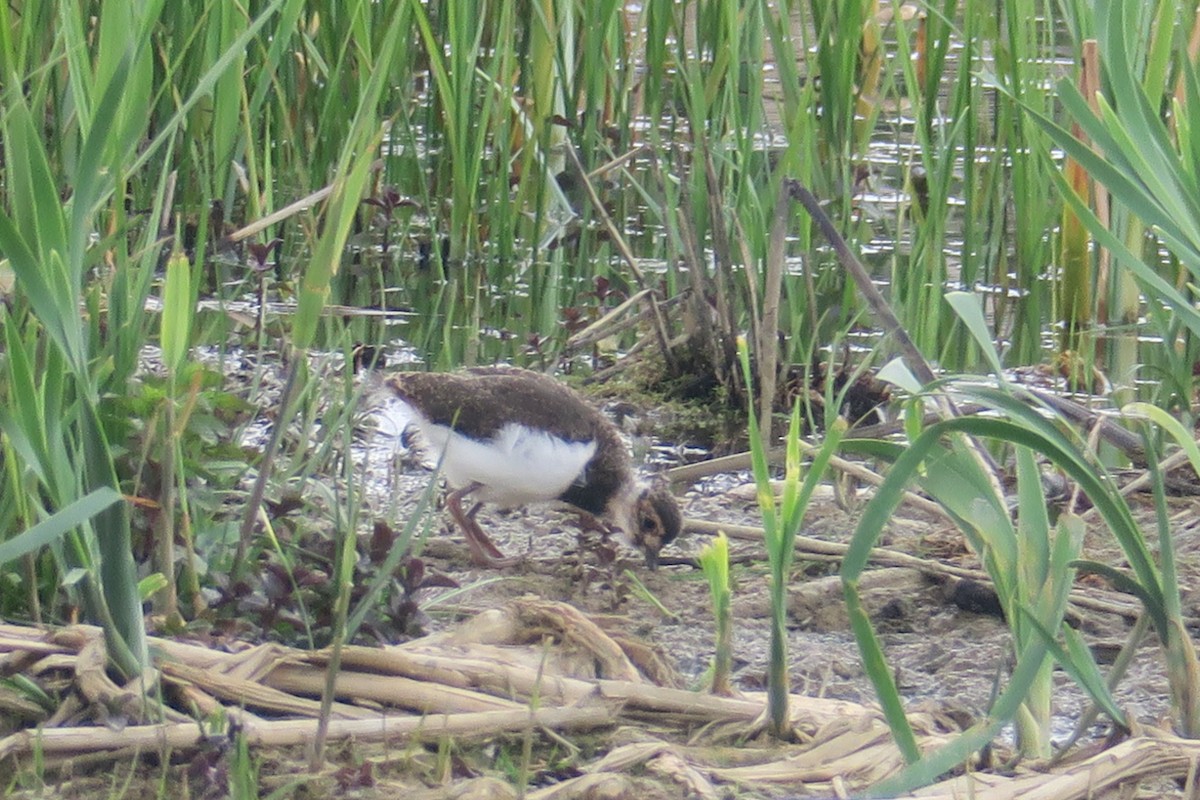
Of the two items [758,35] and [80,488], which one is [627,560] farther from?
[758,35]

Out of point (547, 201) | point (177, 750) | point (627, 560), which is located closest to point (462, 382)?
point (627, 560)

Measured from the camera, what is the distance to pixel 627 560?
3.70 meters

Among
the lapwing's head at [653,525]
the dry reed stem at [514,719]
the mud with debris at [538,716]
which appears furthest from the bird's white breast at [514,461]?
the dry reed stem at [514,719]

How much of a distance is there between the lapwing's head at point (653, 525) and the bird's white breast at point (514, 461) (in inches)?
11.1

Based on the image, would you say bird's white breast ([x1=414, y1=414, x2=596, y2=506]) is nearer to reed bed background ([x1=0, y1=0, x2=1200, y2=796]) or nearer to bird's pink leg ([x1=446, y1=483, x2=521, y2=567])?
bird's pink leg ([x1=446, y1=483, x2=521, y2=567])

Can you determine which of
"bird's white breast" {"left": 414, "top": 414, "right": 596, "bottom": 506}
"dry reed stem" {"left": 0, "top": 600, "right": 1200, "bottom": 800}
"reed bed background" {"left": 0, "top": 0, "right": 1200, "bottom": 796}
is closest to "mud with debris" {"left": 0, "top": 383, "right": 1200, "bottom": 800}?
"dry reed stem" {"left": 0, "top": 600, "right": 1200, "bottom": 800}

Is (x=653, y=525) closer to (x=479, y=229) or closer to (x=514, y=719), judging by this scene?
(x=514, y=719)

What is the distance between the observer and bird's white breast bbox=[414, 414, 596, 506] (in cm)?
391

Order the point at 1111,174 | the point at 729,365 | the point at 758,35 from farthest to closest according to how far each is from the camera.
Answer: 1. the point at 758,35
2. the point at 729,365
3. the point at 1111,174

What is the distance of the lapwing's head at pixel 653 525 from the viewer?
3688 millimetres

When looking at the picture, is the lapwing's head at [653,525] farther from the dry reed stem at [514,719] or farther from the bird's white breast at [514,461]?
the dry reed stem at [514,719]

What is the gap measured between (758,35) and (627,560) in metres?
2.39

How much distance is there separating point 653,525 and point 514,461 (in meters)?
0.39

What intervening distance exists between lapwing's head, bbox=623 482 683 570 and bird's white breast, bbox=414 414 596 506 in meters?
0.28
